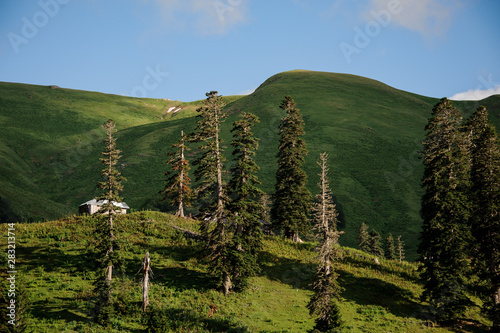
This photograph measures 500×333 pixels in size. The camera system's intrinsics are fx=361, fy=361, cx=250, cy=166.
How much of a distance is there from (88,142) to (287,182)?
12495 cm

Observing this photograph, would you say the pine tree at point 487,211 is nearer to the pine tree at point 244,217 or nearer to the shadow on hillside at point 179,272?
the pine tree at point 244,217

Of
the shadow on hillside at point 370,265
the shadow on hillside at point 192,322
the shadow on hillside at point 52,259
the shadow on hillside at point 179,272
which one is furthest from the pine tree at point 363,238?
the shadow on hillside at point 52,259

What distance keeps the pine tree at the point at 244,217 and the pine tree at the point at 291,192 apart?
12574 mm

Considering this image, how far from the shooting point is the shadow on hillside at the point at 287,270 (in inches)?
1441

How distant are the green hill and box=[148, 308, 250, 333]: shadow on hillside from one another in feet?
170

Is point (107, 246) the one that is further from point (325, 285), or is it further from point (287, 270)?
point (287, 270)

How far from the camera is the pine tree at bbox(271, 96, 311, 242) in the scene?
1863 inches

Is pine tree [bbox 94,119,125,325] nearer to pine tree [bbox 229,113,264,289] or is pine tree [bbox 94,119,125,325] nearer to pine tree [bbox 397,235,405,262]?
pine tree [bbox 229,113,264,289]

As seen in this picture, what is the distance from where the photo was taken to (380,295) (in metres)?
35.8

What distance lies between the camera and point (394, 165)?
114312 mm

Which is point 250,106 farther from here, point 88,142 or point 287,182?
point 287,182

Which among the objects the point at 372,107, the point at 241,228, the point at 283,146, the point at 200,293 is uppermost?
the point at 372,107

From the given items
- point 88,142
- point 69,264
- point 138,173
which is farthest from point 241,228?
point 88,142

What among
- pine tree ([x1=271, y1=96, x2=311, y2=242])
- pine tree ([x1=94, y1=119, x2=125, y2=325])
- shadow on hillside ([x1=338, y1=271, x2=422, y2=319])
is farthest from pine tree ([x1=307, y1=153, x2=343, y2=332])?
pine tree ([x1=271, y1=96, x2=311, y2=242])
